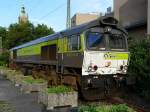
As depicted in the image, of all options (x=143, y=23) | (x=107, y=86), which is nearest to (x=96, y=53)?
(x=107, y=86)

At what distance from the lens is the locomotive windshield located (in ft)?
48.8

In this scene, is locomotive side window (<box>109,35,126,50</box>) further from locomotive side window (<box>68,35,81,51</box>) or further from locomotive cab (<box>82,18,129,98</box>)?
locomotive side window (<box>68,35,81,51</box>)

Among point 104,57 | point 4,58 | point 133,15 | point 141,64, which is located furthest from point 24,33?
point 141,64

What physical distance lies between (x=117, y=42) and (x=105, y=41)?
791mm

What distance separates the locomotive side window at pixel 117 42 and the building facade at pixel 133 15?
10360 millimetres

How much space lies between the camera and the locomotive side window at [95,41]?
14812 mm

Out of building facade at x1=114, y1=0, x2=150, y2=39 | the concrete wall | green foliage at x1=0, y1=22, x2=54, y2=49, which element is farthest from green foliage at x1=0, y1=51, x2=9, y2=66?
the concrete wall

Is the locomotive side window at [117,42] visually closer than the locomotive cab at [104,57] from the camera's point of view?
No

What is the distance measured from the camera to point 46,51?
71.4 feet

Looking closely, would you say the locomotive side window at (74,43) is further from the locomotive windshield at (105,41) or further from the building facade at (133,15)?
the building facade at (133,15)

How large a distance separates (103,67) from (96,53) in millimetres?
721

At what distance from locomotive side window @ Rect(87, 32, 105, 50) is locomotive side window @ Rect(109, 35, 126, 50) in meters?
0.49

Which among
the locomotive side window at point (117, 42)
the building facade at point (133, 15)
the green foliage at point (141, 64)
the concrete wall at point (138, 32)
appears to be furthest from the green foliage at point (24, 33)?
the green foliage at point (141, 64)

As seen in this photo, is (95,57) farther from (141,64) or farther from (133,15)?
(133,15)
